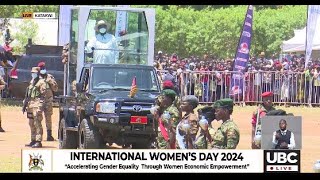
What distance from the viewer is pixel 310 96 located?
19.2 meters

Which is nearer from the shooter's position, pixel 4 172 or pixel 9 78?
pixel 4 172

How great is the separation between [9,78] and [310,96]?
5.74 meters

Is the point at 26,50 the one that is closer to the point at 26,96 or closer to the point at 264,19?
the point at 26,96

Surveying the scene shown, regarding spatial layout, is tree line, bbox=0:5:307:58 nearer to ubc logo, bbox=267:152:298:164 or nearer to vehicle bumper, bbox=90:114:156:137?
vehicle bumper, bbox=90:114:156:137

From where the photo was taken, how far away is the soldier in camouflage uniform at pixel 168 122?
15.6m

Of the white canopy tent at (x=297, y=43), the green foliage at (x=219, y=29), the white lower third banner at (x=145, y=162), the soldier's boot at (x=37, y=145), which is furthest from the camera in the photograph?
the green foliage at (x=219, y=29)

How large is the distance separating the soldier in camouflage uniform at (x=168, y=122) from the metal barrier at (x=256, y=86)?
4.71 feet

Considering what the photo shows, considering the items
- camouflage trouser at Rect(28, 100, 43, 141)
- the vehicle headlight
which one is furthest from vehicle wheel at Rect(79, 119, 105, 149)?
camouflage trouser at Rect(28, 100, 43, 141)

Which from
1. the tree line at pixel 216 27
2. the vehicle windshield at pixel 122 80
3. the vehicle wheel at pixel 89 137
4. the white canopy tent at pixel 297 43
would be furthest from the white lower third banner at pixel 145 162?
the white canopy tent at pixel 297 43

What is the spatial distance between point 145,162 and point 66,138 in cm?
231

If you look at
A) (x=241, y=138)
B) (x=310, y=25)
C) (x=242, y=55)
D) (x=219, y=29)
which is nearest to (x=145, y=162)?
(x=241, y=138)

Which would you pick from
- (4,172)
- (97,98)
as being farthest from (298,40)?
(4,172)

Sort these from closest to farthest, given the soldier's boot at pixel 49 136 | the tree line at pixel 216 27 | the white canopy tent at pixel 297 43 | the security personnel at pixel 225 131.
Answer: the security personnel at pixel 225 131 → the soldier's boot at pixel 49 136 → the tree line at pixel 216 27 → the white canopy tent at pixel 297 43

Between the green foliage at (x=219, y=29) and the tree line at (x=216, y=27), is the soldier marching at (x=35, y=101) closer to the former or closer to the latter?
the tree line at (x=216, y=27)
